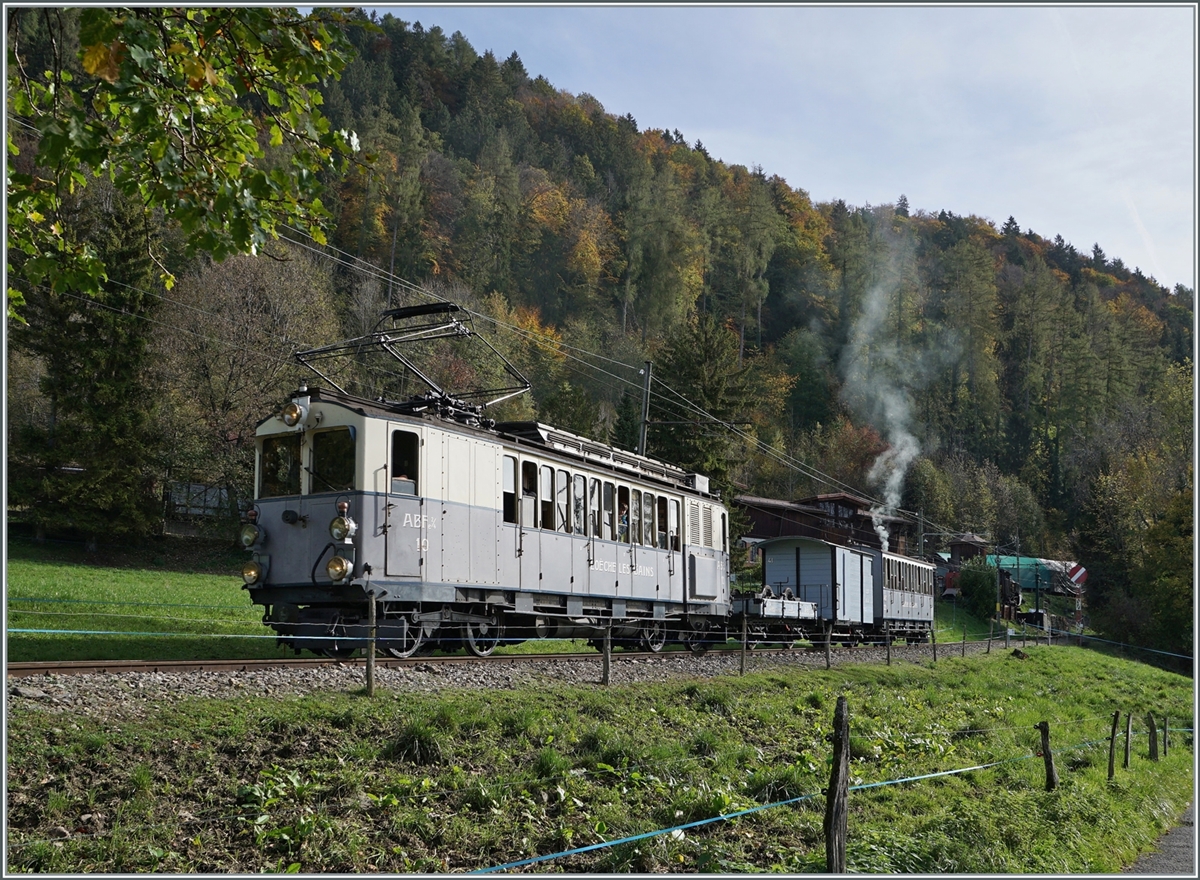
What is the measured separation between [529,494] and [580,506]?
62.7 inches

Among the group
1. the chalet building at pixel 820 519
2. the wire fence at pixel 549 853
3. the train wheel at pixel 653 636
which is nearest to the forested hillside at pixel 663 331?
the chalet building at pixel 820 519

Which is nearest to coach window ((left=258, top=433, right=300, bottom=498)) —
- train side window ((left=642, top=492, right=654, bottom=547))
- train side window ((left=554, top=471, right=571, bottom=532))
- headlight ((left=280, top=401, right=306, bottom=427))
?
headlight ((left=280, top=401, right=306, bottom=427))

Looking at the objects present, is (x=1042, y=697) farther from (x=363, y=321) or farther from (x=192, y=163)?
(x=363, y=321)

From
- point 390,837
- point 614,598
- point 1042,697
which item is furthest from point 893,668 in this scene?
point 390,837

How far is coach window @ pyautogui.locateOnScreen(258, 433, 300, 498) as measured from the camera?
14.2m

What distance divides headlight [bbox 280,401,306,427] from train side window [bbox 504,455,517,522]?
131 inches

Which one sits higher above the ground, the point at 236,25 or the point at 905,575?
the point at 236,25

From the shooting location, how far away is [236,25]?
22.0 feet

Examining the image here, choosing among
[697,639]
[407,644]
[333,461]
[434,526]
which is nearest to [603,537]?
[434,526]

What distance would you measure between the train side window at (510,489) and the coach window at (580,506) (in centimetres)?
175

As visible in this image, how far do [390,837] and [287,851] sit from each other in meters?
0.80

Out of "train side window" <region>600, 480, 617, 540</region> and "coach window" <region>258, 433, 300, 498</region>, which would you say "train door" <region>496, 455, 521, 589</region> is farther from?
"coach window" <region>258, 433, 300, 498</region>

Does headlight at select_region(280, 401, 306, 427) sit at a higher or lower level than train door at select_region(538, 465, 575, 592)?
higher

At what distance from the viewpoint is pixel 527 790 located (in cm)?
877
